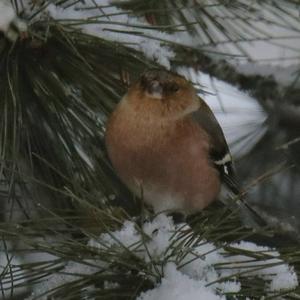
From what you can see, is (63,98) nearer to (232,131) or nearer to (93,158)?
(93,158)

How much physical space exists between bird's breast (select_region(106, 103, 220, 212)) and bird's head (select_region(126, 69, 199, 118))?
3 cm

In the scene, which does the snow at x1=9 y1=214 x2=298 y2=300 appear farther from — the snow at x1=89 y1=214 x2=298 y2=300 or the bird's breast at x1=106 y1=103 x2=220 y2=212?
the bird's breast at x1=106 y1=103 x2=220 y2=212

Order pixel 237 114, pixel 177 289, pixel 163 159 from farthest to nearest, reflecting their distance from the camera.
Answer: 1. pixel 237 114
2. pixel 163 159
3. pixel 177 289

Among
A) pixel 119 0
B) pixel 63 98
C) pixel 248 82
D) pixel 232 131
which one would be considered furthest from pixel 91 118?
pixel 232 131

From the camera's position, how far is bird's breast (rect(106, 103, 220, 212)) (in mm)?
1544

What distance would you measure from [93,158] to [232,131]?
1.84ft

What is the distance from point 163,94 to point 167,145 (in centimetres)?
A: 13

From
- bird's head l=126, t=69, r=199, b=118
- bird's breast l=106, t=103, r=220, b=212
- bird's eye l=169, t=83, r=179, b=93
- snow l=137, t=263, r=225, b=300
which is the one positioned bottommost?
snow l=137, t=263, r=225, b=300

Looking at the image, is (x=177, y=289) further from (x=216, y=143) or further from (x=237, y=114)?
(x=237, y=114)

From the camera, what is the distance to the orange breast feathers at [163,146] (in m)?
1.55

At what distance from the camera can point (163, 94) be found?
5.46ft

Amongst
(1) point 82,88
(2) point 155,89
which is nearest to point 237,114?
(2) point 155,89

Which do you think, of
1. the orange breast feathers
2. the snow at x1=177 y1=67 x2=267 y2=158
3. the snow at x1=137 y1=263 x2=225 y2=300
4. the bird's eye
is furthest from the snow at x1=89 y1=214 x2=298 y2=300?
the snow at x1=177 y1=67 x2=267 y2=158

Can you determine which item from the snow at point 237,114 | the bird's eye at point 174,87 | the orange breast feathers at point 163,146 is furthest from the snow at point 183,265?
the snow at point 237,114
